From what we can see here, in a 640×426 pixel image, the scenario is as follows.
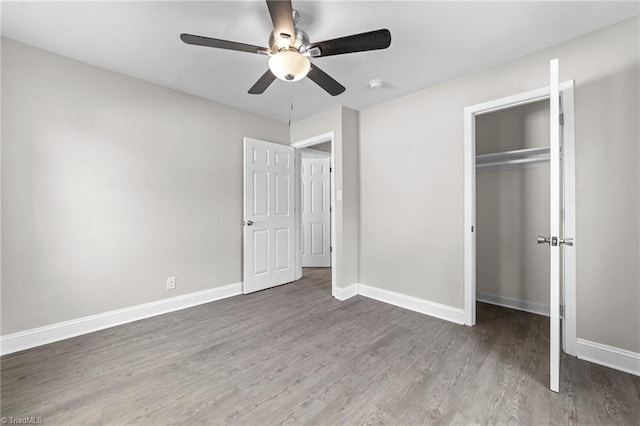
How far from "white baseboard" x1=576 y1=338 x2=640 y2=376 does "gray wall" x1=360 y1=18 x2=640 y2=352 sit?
0.13 ft

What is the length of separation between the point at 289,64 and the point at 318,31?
64 cm

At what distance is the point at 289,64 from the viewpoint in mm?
1595

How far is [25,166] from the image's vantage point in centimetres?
220

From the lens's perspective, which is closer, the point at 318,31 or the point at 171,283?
the point at 318,31

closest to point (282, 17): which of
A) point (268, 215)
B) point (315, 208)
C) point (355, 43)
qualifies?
point (355, 43)

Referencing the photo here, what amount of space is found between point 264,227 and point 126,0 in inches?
103

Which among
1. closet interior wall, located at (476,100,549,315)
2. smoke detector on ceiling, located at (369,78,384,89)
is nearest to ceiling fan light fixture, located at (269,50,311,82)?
smoke detector on ceiling, located at (369,78,384,89)

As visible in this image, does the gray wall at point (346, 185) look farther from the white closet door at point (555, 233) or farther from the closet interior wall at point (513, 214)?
the white closet door at point (555, 233)

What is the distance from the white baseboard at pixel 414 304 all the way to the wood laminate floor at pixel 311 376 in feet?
0.39

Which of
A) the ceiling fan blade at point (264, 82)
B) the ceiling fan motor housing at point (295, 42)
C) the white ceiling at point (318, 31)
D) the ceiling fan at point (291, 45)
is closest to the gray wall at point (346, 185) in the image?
the white ceiling at point (318, 31)

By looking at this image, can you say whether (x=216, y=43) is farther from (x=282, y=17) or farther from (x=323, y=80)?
(x=323, y=80)

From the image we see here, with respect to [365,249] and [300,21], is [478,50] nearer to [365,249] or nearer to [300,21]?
[300,21]

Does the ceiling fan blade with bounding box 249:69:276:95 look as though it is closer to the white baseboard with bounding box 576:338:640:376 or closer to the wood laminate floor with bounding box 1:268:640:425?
the wood laminate floor with bounding box 1:268:640:425

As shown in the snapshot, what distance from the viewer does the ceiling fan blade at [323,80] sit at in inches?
75.1
